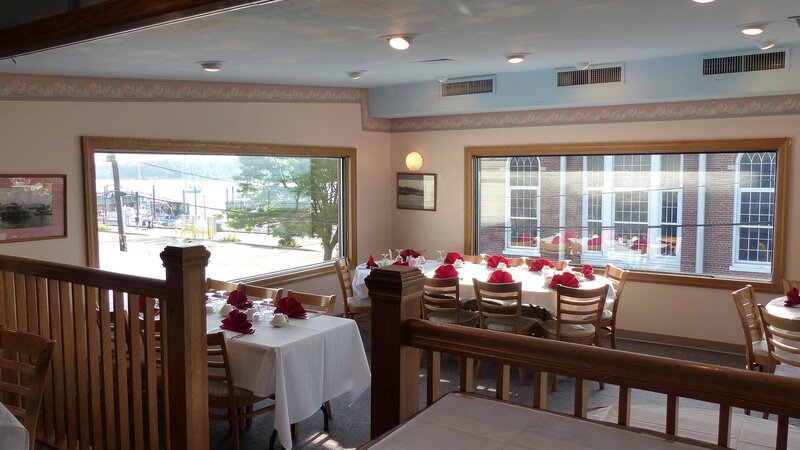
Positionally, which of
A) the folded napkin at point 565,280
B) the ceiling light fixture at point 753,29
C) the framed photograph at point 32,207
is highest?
the ceiling light fixture at point 753,29

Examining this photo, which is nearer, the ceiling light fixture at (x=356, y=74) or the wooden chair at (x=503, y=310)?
the wooden chair at (x=503, y=310)

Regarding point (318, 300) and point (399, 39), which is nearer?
point (399, 39)

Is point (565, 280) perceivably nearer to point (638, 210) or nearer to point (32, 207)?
point (638, 210)

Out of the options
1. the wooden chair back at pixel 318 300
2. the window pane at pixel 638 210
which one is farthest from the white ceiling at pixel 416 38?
the wooden chair back at pixel 318 300

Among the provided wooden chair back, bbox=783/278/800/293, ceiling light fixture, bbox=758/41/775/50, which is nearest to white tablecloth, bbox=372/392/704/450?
ceiling light fixture, bbox=758/41/775/50

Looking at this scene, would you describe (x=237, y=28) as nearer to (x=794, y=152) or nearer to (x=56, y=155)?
(x=56, y=155)

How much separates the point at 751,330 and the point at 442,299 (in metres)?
2.46

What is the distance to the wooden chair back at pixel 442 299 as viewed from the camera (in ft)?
18.0

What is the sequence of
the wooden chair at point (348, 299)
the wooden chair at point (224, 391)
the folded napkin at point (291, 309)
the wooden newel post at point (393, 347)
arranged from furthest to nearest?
the wooden chair at point (348, 299) → the folded napkin at point (291, 309) → the wooden chair at point (224, 391) → the wooden newel post at point (393, 347)

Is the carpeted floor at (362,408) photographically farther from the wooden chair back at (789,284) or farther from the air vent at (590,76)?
the air vent at (590,76)

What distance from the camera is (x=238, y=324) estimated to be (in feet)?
13.4

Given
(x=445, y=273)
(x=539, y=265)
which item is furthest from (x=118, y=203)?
(x=539, y=265)

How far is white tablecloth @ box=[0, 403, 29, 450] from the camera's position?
2.16 metres

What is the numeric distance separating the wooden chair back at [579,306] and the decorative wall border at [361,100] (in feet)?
7.59
